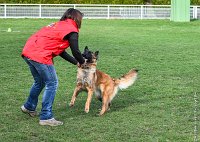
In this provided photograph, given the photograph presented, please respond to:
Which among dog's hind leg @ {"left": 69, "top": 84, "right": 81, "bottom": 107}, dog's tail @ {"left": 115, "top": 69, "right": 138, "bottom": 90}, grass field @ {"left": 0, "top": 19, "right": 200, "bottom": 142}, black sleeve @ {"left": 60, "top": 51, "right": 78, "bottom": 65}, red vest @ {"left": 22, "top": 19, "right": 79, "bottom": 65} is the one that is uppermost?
red vest @ {"left": 22, "top": 19, "right": 79, "bottom": 65}

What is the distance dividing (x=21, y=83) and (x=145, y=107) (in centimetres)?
339

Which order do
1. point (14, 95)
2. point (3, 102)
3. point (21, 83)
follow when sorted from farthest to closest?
point (21, 83)
point (14, 95)
point (3, 102)

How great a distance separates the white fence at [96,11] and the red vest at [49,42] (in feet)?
96.1

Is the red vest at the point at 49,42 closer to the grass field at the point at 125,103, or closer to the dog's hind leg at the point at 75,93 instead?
the grass field at the point at 125,103

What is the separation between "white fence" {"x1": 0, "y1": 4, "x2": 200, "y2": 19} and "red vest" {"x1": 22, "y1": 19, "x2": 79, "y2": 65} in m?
29.3

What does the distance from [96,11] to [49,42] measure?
30225 mm

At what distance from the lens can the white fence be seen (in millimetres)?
36406

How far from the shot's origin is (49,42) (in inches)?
286

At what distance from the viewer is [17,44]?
19.5 meters

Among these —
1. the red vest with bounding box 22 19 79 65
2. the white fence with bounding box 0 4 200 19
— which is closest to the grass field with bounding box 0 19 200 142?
the red vest with bounding box 22 19 79 65

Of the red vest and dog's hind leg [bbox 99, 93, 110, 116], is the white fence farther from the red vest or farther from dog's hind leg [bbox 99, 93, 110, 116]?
the red vest

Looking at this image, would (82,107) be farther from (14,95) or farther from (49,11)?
(49,11)

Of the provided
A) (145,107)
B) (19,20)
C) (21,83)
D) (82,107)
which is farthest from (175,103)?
(19,20)

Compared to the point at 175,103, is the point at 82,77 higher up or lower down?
higher up
